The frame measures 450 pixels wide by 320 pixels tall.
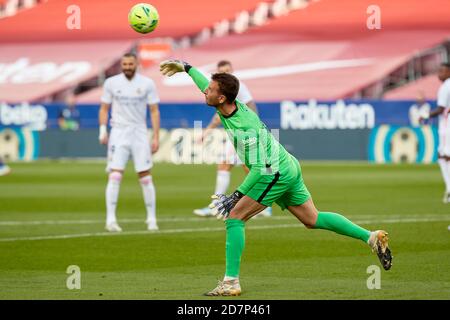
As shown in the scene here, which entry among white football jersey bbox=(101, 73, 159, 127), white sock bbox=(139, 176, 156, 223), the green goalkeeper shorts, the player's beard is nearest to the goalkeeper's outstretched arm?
the green goalkeeper shorts

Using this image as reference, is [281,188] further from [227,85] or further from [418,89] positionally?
[418,89]

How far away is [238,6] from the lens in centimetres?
5000

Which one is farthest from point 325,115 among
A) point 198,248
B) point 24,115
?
point 198,248

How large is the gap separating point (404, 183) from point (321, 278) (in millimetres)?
14348

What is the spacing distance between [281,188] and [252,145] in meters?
0.49

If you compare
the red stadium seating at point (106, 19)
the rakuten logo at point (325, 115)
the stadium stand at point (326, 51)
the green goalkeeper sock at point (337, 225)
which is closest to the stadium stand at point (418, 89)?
the stadium stand at point (326, 51)

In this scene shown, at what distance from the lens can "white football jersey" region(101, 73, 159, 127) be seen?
14.9 m

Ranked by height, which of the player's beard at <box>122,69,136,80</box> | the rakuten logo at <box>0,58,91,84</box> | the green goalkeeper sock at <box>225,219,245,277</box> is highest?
the rakuten logo at <box>0,58,91,84</box>

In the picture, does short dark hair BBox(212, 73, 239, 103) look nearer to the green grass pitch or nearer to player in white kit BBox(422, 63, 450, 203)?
the green grass pitch

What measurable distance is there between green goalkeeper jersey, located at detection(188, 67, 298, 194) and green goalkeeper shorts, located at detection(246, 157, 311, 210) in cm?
3

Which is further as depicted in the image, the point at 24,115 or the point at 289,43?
the point at 289,43

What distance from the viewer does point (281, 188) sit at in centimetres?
945

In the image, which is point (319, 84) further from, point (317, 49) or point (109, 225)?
point (109, 225)

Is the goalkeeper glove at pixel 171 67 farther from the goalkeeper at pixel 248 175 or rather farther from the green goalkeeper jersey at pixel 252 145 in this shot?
the green goalkeeper jersey at pixel 252 145
